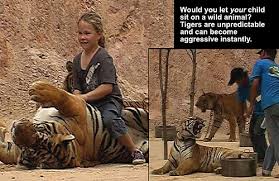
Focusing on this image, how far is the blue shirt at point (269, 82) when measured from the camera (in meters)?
5.30

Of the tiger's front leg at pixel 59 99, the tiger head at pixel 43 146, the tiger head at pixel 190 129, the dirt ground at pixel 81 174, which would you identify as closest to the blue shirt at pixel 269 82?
the tiger head at pixel 190 129

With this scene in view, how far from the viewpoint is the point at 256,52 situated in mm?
5633

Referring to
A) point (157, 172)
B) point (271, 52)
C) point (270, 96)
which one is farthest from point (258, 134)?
point (157, 172)

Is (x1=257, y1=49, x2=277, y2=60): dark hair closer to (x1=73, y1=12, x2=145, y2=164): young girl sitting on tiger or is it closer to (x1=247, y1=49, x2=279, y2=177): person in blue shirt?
(x1=247, y1=49, x2=279, y2=177): person in blue shirt

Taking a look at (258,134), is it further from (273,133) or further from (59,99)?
(59,99)

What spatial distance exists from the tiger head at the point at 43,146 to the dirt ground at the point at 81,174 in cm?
6

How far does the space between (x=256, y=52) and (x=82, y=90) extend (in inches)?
44.3

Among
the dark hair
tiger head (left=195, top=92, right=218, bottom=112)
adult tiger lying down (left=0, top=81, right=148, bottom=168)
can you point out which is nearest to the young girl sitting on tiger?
adult tiger lying down (left=0, top=81, right=148, bottom=168)

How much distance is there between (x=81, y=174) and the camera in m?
5.37

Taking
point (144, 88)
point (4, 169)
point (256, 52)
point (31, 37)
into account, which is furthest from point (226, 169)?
point (31, 37)

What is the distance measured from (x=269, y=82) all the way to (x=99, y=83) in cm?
108

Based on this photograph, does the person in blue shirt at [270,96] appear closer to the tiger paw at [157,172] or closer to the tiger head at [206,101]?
the tiger head at [206,101]

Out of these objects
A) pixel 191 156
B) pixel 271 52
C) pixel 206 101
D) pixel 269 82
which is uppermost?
pixel 271 52

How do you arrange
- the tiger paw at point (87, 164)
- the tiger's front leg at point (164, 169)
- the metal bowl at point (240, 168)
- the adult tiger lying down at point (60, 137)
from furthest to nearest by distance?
the tiger paw at point (87, 164)
the adult tiger lying down at point (60, 137)
the tiger's front leg at point (164, 169)
the metal bowl at point (240, 168)
